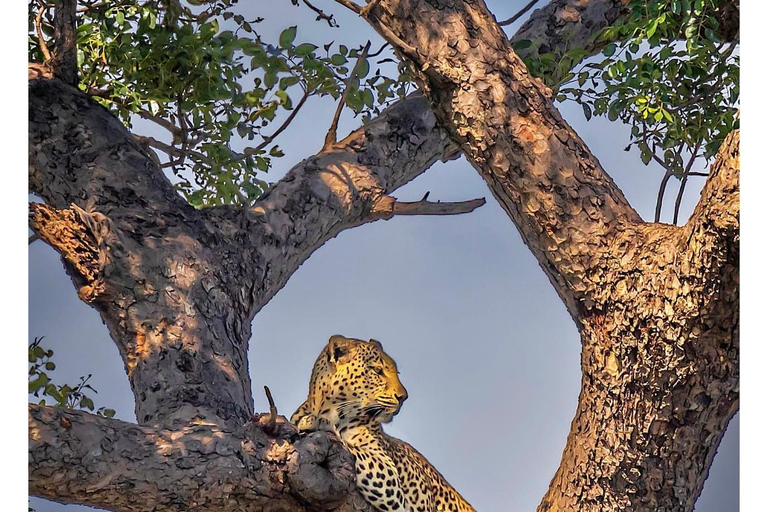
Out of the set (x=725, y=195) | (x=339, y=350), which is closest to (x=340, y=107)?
(x=339, y=350)

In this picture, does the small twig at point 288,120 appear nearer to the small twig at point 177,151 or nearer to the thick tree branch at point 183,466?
the small twig at point 177,151

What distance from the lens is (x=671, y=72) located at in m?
1.98

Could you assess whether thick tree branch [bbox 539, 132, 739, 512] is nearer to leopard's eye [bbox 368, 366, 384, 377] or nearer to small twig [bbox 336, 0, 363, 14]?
leopard's eye [bbox 368, 366, 384, 377]

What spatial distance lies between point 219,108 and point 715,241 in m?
1.63

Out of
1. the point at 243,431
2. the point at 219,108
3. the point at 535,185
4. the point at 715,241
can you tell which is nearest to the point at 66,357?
the point at 219,108

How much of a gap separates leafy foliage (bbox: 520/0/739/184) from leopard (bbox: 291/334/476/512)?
0.72 m

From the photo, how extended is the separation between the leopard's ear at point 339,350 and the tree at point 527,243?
19 centimetres

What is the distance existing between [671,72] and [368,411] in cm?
94

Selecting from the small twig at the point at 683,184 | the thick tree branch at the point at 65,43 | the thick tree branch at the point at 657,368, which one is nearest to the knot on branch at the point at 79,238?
the thick tree branch at the point at 65,43

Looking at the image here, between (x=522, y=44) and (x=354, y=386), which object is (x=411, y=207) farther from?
(x=354, y=386)

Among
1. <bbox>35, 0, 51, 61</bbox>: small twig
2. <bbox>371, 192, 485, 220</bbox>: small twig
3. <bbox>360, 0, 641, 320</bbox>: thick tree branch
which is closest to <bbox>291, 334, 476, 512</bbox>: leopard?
<bbox>360, 0, 641, 320</bbox>: thick tree branch

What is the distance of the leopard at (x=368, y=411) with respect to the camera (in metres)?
1.62

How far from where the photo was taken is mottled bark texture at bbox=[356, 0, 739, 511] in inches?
51.5

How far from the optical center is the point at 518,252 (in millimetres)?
2918
